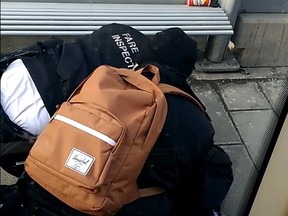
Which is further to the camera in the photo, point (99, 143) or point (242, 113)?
point (242, 113)

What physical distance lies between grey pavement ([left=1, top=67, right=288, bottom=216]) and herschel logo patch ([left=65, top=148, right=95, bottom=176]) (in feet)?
0.95

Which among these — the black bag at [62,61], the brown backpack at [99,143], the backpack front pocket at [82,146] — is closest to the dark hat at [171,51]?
the black bag at [62,61]

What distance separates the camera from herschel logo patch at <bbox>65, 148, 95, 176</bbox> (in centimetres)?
139

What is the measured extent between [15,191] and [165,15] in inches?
32.7

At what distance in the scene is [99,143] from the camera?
1395 millimetres

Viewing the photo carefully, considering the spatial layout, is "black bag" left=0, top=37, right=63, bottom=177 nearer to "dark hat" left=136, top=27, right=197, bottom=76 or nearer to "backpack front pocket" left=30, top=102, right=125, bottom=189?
"backpack front pocket" left=30, top=102, right=125, bottom=189

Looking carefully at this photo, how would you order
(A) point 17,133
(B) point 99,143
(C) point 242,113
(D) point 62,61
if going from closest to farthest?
(B) point 99,143 → (A) point 17,133 → (D) point 62,61 → (C) point 242,113

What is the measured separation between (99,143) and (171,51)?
0.42 metres

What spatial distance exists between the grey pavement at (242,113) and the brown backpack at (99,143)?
24 centimetres

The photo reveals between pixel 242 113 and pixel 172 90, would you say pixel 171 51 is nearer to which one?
pixel 172 90

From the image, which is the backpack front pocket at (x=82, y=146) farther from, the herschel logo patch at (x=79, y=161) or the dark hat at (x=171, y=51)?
the dark hat at (x=171, y=51)

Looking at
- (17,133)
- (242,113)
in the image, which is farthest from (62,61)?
(242,113)

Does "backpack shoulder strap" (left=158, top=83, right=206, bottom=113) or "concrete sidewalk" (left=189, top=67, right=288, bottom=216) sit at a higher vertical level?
"backpack shoulder strap" (left=158, top=83, right=206, bottom=113)

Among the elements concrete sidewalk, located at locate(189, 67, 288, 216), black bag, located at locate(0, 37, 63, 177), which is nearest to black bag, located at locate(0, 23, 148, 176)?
black bag, located at locate(0, 37, 63, 177)
